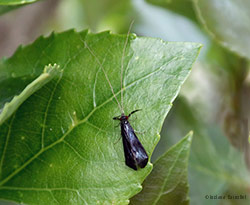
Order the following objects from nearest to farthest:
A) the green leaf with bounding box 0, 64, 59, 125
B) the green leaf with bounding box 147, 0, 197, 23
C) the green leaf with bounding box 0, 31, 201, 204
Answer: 1. the green leaf with bounding box 0, 64, 59, 125
2. the green leaf with bounding box 0, 31, 201, 204
3. the green leaf with bounding box 147, 0, 197, 23

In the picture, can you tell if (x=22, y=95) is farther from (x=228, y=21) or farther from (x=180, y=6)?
(x=180, y=6)

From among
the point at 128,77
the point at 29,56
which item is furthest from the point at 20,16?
the point at 128,77

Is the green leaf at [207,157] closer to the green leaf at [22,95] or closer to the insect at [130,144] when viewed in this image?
the insect at [130,144]

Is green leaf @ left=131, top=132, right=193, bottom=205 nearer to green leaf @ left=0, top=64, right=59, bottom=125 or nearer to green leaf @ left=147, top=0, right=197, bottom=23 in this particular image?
green leaf @ left=0, top=64, right=59, bottom=125

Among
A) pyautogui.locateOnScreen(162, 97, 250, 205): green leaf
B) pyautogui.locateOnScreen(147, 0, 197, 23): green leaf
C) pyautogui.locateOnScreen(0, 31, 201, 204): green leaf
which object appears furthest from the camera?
pyautogui.locateOnScreen(147, 0, 197, 23): green leaf

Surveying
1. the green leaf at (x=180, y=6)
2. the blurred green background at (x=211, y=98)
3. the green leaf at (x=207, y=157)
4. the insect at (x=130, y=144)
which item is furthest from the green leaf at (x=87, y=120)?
the green leaf at (x=180, y=6)


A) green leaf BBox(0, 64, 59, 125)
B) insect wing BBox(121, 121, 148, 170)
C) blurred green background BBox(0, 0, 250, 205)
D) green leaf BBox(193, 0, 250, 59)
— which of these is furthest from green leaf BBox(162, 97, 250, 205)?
green leaf BBox(0, 64, 59, 125)
